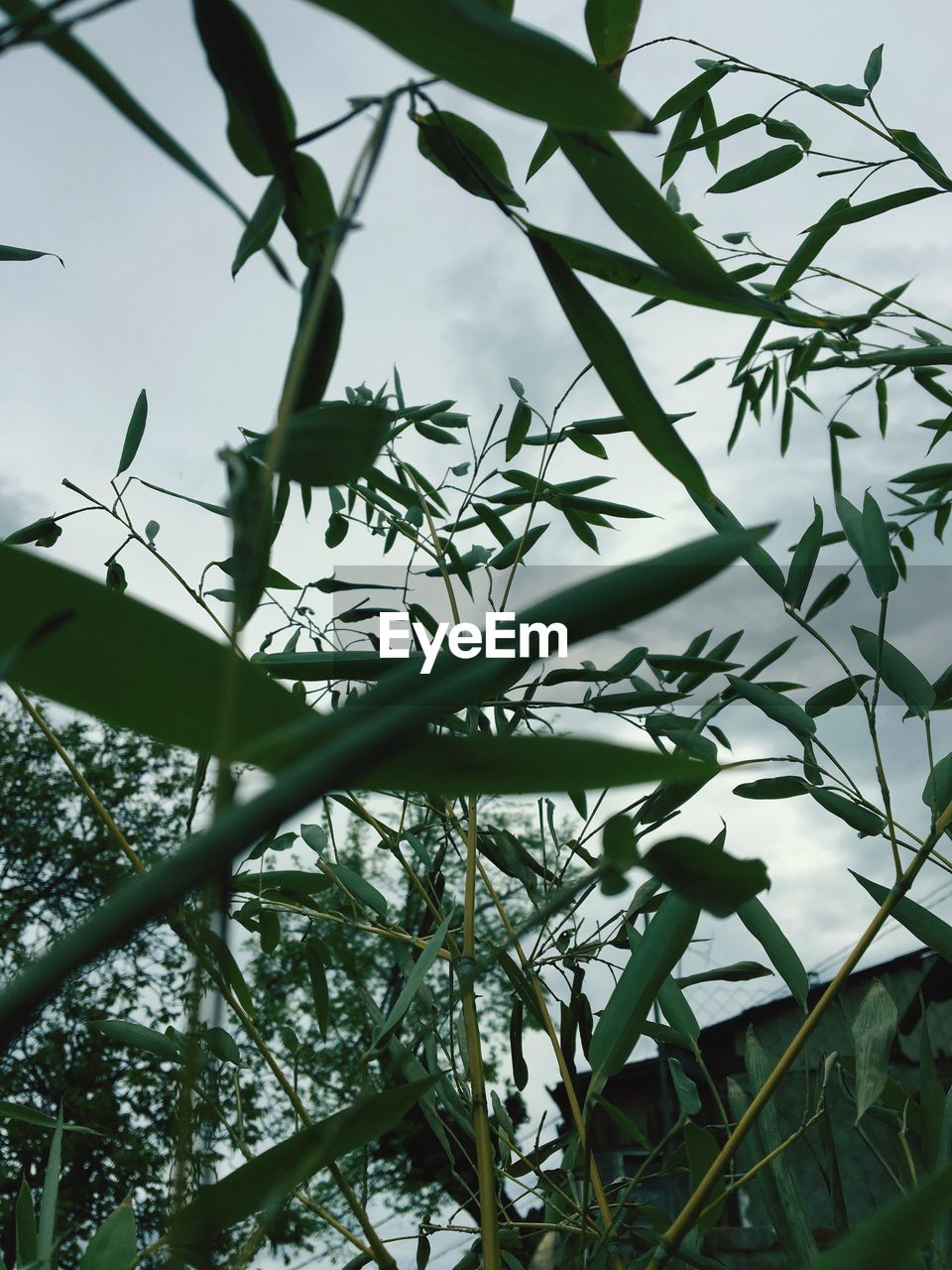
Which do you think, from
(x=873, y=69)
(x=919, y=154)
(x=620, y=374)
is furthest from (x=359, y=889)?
(x=873, y=69)

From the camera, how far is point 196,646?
0.73ft

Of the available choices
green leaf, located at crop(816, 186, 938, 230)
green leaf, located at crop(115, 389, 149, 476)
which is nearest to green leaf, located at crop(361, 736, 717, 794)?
green leaf, located at crop(115, 389, 149, 476)

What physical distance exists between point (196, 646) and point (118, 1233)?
534 mm

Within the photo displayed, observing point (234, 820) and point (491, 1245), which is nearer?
point (234, 820)

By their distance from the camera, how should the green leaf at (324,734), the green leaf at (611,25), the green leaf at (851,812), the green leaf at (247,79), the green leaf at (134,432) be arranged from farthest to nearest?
the green leaf at (134,432) < the green leaf at (851,812) < the green leaf at (611,25) < the green leaf at (247,79) < the green leaf at (324,734)

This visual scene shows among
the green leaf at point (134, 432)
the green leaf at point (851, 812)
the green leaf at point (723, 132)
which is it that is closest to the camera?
the green leaf at point (851, 812)

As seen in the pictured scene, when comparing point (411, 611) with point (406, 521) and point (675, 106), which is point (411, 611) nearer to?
point (406, 521)

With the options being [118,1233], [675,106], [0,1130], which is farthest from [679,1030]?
[0,1130]

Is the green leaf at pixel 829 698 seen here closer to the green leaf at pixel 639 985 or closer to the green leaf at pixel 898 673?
the green leaf at pixel 898 673

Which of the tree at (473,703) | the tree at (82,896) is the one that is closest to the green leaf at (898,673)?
the tree at (473,703)

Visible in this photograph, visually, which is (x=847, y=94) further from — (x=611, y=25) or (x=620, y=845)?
(x=620, y=845)

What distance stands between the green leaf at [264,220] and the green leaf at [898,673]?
48 cm

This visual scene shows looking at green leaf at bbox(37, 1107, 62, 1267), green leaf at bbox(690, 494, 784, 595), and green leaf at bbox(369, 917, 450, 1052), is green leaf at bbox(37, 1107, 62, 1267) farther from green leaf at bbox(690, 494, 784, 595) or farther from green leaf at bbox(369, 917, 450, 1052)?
green leaf at bbox(690, 494, 784, 595)

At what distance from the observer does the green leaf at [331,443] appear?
226 mm
